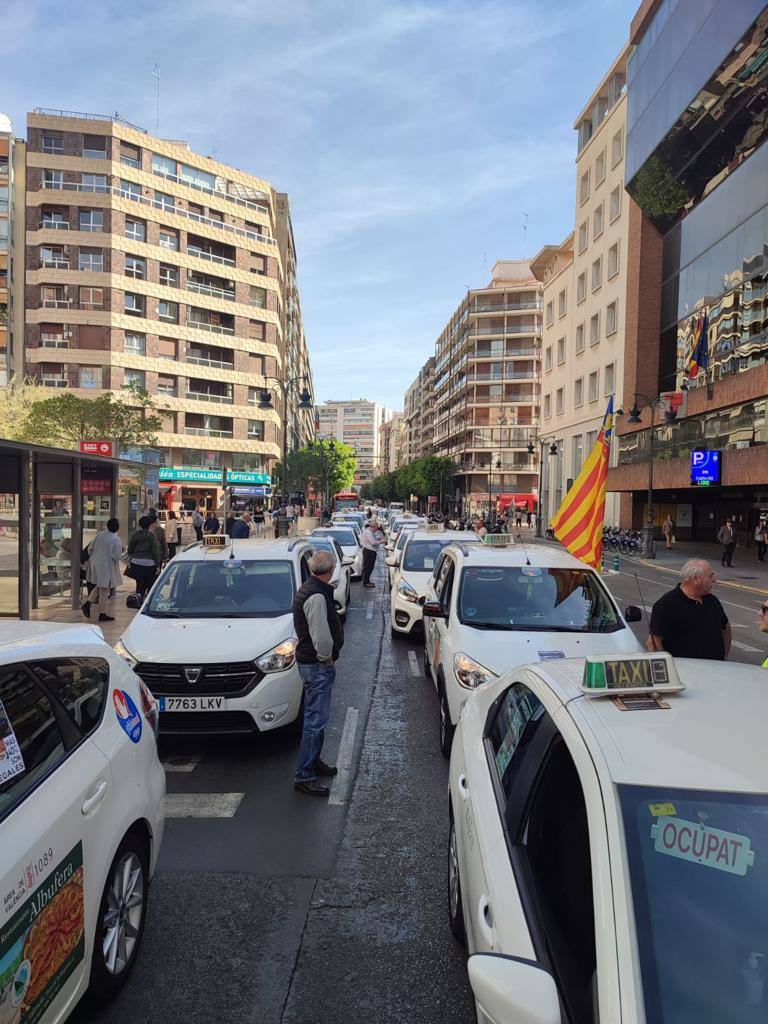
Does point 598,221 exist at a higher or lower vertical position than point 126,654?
higher

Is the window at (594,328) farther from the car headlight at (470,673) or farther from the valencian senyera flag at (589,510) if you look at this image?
the car headlight at (470,673)

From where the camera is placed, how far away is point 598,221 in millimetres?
48375

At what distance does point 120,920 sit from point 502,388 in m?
85.0

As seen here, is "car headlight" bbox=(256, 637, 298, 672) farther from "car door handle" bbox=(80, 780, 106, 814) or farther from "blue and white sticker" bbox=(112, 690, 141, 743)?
"car door handle" bbox=(80, 780, 106, 814)

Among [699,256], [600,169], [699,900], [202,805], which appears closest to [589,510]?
[202,805]

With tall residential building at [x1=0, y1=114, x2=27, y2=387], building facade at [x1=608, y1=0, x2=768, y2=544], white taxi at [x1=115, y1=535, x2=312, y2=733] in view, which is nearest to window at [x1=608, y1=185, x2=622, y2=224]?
building facade at [x1=608, y1=0, x2=768, y2=544]

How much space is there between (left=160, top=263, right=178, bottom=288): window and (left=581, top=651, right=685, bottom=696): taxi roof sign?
2150 inches

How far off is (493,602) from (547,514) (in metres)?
53.5

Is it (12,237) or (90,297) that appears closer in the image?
(90,297)

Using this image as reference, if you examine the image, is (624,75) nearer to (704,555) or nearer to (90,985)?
(704,555)

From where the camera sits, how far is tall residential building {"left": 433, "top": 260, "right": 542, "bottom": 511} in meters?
83.8

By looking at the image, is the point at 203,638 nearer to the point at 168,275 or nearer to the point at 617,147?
the point at 617,147

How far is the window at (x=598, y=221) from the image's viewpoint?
47.6m

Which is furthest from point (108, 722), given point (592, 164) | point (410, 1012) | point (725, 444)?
point (592, 164)
